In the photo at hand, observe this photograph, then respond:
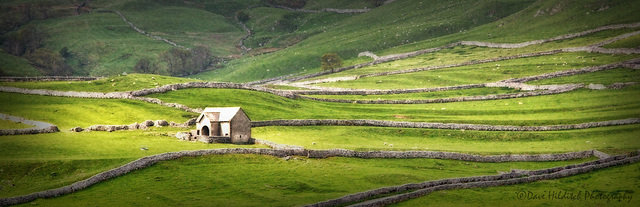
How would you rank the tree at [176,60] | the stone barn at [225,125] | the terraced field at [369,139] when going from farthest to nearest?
the tree at [176,60] → the stone barn at [225,125] → the terraced field at [369,139]

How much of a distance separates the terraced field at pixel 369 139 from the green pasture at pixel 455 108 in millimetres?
342

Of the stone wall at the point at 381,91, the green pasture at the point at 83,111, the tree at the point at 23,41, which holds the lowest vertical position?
the green pasture at the point at 83,111

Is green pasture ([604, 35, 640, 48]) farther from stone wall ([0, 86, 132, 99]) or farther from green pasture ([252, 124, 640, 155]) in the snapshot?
stone wall ([0, 86, 132, 99])

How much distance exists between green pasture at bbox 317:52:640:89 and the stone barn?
67.2 m

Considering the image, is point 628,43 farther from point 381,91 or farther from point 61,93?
point 61,93

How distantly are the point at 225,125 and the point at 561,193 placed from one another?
34.6 metres

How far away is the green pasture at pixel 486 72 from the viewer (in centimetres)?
12925

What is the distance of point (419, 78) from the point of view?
140625mm

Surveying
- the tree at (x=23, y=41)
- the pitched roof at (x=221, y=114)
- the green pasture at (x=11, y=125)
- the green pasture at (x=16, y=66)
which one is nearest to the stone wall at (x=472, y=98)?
the pitched roof at (x=221, y=114)

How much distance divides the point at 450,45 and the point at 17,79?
121497mm

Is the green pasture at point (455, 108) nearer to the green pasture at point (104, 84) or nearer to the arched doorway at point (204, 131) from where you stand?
the green pasture at point (104, 84)

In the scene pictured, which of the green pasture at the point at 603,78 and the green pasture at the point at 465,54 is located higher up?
the green pasture at the point at 465,54

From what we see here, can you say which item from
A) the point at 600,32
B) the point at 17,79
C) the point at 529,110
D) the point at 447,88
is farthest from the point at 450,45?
the point at 17,79

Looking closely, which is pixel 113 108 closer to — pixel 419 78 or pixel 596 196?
pixel 596 196
